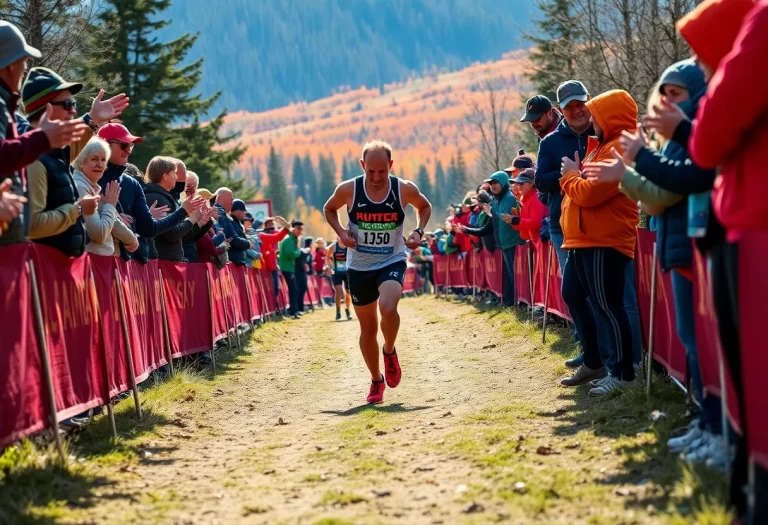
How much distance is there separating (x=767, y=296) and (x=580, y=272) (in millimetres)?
4545

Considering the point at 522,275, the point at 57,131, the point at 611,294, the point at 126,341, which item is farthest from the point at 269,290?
the point at 57,131

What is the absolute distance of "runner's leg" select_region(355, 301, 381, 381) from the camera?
1005cm

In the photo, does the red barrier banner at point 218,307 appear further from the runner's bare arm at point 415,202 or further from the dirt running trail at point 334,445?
the runner's bare arm at point 415,202

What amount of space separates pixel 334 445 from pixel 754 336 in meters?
3.78

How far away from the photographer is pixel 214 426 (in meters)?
8.88

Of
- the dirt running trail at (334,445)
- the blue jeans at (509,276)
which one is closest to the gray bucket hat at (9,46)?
the dirt running trail at (334,445)

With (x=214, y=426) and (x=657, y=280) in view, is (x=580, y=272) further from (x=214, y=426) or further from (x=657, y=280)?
(x=214, y=426)

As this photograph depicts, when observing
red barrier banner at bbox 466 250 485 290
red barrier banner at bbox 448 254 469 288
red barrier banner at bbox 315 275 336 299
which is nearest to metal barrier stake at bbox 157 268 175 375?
red barrier banner at bbox 466 250 485 290

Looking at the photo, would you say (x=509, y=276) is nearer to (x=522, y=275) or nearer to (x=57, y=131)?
(x=522, y=275)

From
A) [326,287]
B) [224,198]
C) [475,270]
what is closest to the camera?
[224,198]

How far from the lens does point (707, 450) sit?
5410mm

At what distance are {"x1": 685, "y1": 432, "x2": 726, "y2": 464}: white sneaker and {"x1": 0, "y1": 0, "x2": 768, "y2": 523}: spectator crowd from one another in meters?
0.01

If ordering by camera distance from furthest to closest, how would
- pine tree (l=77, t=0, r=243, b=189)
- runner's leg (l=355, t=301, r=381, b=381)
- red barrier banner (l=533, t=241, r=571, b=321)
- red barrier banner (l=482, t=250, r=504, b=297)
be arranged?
pine tree (l=77, t=0, r=243, b=189) < red barrier banner (l=482, t=250, r=504, b=297) < red barrier banner (l=533, t=241, r=571, b=321) < runner's leg (l=355, t=301, r=381, b=381)

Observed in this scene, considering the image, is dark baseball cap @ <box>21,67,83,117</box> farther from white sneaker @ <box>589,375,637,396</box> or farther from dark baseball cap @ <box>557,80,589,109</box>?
white sneaker @ <box>589,375,637,396</box>
